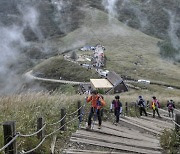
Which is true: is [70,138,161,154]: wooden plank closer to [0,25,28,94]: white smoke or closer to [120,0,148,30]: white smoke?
[0,25,28,94]: white smoke

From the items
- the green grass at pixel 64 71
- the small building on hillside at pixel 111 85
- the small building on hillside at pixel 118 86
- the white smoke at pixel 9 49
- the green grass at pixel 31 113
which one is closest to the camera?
the green grass at pixel 31 113

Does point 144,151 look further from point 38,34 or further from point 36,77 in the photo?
point 38,34

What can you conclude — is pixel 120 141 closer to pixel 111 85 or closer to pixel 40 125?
pixel 40 125

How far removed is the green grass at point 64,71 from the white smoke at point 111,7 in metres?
64.4

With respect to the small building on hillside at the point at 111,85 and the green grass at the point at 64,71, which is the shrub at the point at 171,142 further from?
the green grass at the point at 64,71

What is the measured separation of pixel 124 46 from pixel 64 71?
108 ft

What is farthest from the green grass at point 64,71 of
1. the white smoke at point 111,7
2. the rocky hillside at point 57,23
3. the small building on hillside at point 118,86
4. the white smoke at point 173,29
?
the white smoke at point 111,7

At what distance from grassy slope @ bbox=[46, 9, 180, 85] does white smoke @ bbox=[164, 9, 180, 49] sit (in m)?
8.22

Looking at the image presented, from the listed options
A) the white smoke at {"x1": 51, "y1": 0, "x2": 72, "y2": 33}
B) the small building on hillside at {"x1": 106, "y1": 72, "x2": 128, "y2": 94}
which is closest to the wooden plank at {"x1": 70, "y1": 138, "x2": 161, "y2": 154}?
the small building on hillside at {"x1": 106, "y1": 72, "x2": 128, "y2": 94}

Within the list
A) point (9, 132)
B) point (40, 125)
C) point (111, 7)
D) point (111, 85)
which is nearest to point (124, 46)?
point (111, 85)

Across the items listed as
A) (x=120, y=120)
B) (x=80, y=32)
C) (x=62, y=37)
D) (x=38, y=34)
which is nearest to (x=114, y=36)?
(x=80, y=32)

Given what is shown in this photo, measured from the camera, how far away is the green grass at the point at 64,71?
7294cm

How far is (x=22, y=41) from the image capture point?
129 metres

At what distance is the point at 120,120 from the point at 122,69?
64127 millimetres
